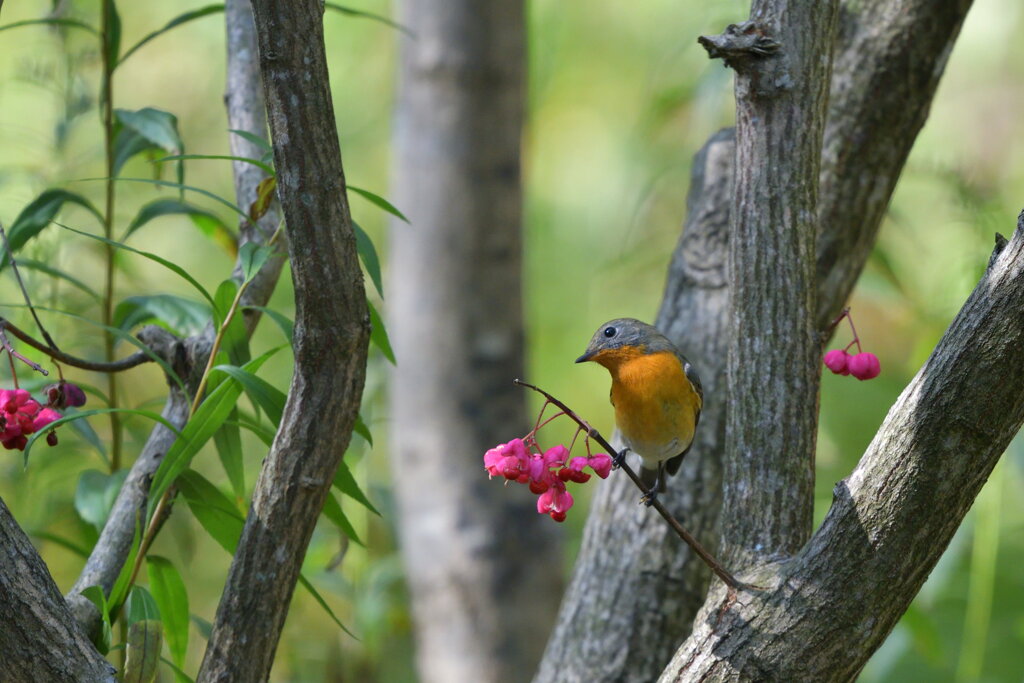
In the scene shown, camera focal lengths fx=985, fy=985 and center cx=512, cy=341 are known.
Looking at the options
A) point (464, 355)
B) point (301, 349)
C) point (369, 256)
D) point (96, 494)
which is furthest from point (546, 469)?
point (464, 355)

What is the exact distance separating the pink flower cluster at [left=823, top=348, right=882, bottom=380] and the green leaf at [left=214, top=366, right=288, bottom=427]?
0.88 m

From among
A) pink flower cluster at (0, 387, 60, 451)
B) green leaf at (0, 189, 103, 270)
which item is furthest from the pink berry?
green leaf at (0, 189, 103, 270)

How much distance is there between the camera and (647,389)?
1736 mm

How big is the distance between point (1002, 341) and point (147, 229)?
5.19 metres

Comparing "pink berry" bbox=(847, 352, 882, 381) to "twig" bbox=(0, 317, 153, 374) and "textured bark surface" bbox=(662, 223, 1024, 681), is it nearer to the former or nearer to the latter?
"textured bark surface" bbox=(662, 223, 1024, 681)

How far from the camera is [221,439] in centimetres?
160

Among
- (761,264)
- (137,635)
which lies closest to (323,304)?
(137,635)

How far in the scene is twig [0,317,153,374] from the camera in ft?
4.19

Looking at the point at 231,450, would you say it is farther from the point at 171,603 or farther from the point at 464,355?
the point at 464,355

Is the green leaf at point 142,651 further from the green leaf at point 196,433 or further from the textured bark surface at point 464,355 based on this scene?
the textured bark surface at point 464,355

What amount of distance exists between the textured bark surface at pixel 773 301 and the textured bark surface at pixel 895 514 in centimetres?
11

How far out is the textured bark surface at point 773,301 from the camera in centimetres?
152

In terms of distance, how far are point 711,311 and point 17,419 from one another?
1443 mm

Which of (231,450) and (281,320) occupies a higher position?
(281,320)
